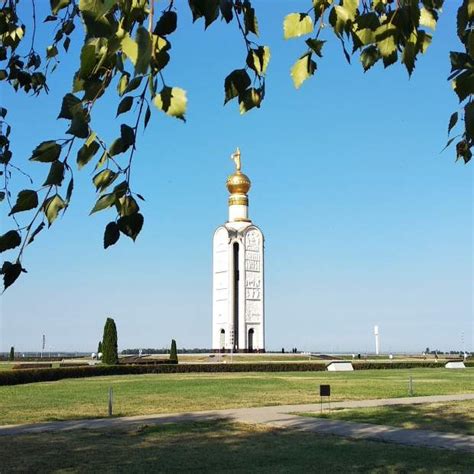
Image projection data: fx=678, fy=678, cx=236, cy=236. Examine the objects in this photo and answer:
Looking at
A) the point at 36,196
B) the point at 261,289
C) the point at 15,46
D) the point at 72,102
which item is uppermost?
the point at 261,289

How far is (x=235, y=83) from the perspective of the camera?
2367 millimetres

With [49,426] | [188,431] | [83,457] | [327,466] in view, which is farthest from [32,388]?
[327,466]

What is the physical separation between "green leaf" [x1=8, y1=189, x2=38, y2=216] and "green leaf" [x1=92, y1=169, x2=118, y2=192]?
23 cm

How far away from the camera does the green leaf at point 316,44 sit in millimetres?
2404

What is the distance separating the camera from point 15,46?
4.73 meters

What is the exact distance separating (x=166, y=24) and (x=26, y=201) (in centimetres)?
66

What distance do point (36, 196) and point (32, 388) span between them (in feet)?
88.2

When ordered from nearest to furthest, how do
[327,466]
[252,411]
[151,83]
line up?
[151,83], [327,466], [252,411]

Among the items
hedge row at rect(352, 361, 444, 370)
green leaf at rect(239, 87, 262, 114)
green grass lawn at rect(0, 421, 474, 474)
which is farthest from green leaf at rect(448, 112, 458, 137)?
hedge row at rect(352, 361, 444, 370)

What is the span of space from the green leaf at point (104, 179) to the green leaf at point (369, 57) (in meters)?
1.06

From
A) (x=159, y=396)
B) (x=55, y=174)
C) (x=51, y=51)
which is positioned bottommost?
(x=159, y=396)

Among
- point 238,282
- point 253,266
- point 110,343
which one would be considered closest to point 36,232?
point 110,343

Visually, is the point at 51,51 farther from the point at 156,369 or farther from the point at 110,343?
the point at 110,343

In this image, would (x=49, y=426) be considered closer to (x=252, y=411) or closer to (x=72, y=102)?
(x=252, y=411)
